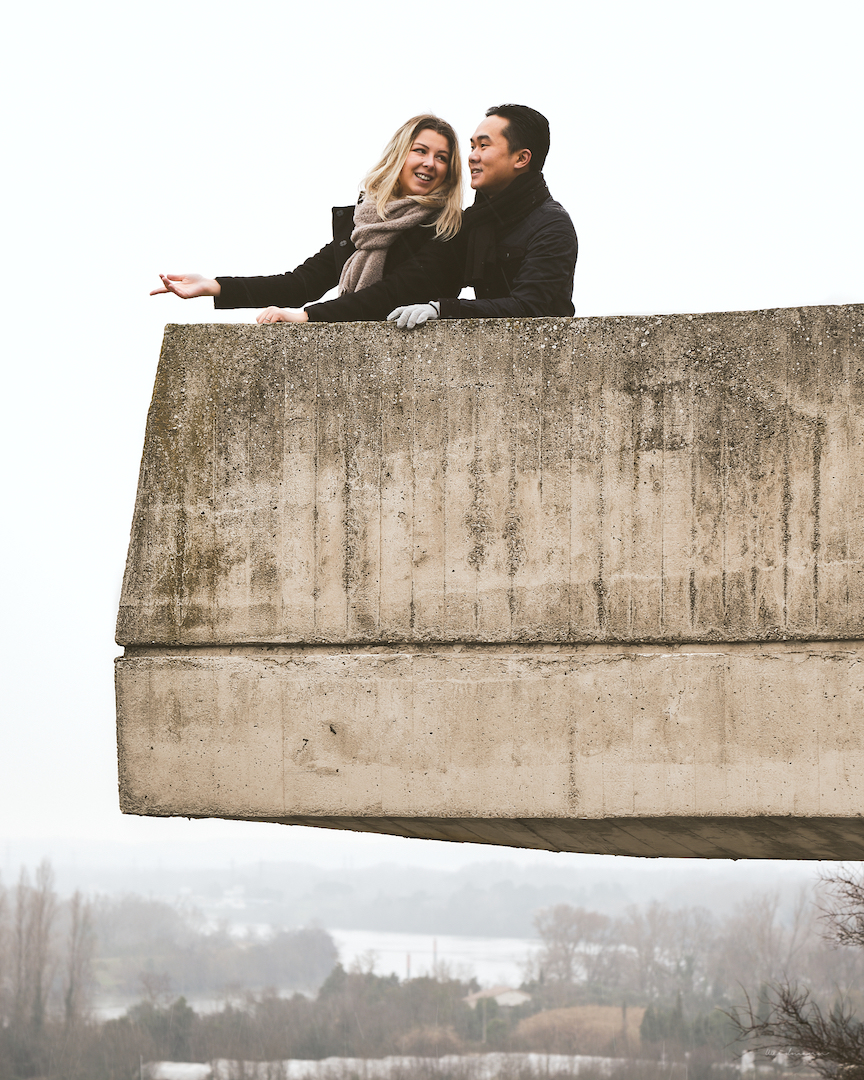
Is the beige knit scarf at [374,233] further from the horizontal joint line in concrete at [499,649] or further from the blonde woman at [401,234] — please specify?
the horizontal joint line in concrete at [499,649]

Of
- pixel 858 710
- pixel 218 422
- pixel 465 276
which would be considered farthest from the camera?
pixel 465 276

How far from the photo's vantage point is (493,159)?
6477mm

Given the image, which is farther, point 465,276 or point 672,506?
point 465,276

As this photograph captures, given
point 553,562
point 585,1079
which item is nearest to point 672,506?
point 553,562

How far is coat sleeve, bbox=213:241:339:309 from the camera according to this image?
6742 millimetres

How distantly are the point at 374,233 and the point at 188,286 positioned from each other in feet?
3.60

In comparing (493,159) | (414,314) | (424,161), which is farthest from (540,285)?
(424,161)

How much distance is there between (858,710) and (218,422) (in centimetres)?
353

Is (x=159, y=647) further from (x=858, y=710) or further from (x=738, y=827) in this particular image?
(x=858, y=710)

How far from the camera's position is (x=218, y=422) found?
605cm

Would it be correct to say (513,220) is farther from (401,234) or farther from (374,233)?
(374,233)

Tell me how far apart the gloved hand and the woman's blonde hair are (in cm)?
64

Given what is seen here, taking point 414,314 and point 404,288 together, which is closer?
point 414,314

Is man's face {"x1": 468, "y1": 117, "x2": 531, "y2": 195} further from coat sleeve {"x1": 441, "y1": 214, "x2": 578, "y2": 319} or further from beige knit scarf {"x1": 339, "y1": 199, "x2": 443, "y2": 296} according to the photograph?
coat sleeve {"x1": 441, "y1": 214, "x2": 578, "y2": 319}
